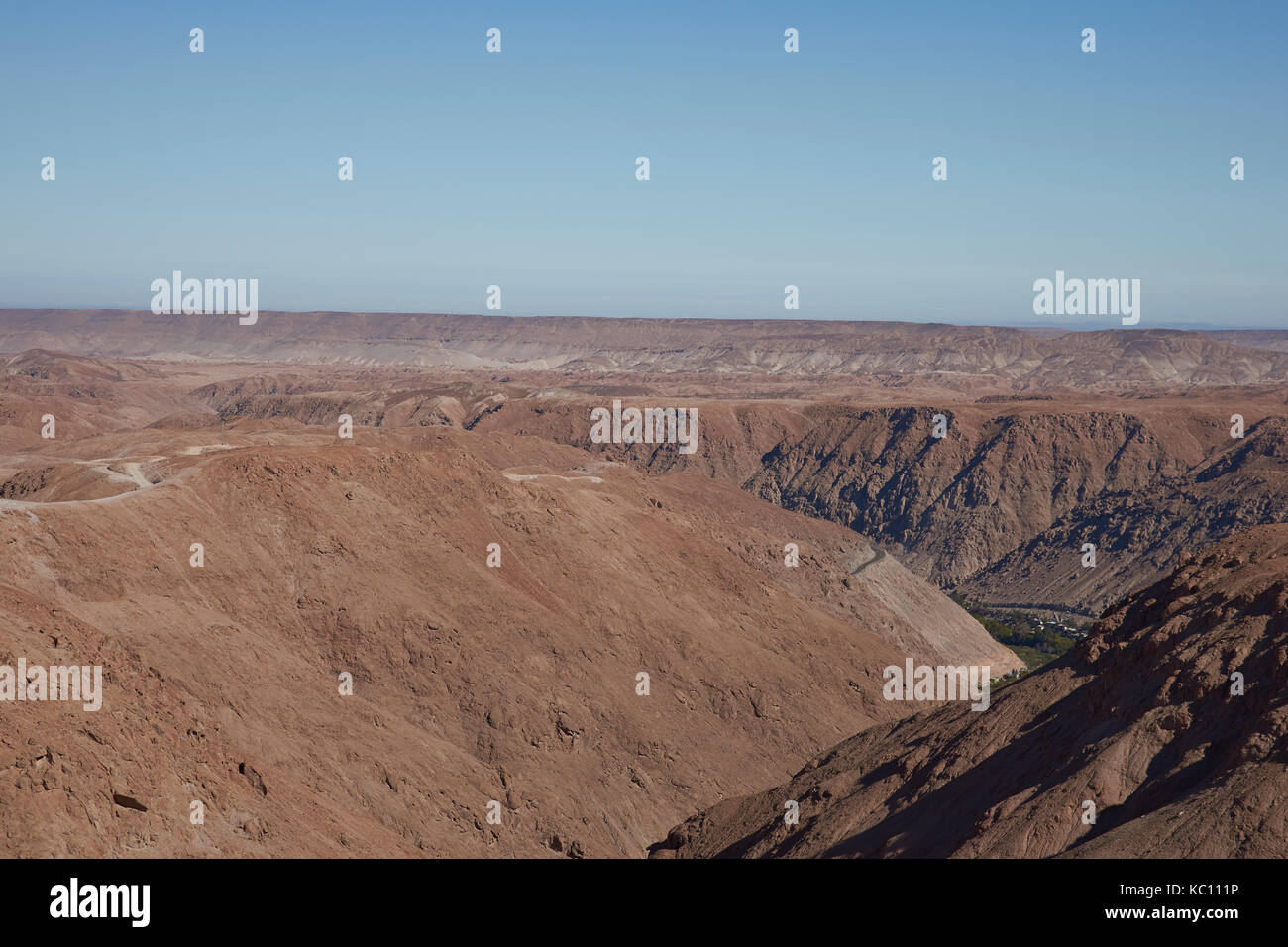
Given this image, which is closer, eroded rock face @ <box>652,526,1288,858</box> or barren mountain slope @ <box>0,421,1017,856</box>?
eroded rock face @ <box>652,526,1288,858</box>

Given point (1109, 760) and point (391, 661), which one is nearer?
point (1109, 760)

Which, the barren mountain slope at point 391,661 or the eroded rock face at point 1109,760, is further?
the barren mountain slope at point 391,661

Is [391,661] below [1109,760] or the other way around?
below

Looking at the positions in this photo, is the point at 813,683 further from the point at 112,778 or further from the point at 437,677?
the point at 112,778
